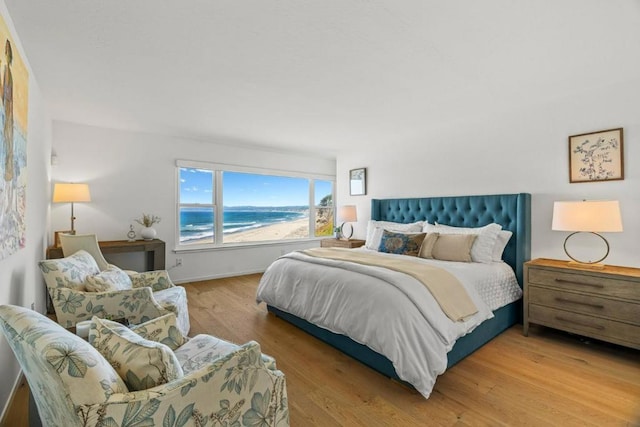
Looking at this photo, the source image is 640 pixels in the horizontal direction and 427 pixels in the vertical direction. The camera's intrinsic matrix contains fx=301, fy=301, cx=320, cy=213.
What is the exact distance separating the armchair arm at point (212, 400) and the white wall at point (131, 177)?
12.9 feet

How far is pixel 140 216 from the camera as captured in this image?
438 cm

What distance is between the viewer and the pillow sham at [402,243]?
3.43 m

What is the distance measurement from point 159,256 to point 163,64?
8.60 feet

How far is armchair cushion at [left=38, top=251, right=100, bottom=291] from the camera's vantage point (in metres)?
2.06

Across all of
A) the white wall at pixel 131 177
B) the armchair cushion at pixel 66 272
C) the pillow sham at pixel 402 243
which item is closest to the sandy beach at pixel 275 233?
the white wall at pixel 131 177

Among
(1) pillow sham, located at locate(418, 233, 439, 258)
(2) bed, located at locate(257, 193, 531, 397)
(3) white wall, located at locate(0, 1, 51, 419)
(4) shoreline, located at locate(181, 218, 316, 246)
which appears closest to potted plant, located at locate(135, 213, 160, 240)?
(4) shoreline, located at locate(181, 218, 316, 246)

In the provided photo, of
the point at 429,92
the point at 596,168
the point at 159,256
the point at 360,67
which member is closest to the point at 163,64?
the point at 360,67

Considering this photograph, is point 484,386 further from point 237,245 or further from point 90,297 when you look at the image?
point 237,245

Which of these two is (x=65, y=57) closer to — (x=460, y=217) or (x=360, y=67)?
(x=360, y=67)

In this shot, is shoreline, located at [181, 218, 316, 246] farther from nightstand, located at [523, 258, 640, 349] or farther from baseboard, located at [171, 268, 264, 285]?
nightstand, located at [523, 258, 640, 349]

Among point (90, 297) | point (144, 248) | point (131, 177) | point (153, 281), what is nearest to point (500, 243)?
point (153, 281)

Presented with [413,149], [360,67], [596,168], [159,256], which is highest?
[360,67]

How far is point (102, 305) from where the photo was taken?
2.06 m

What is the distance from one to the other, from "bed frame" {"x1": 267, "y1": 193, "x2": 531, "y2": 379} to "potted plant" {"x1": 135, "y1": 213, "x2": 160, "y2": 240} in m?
2.06
